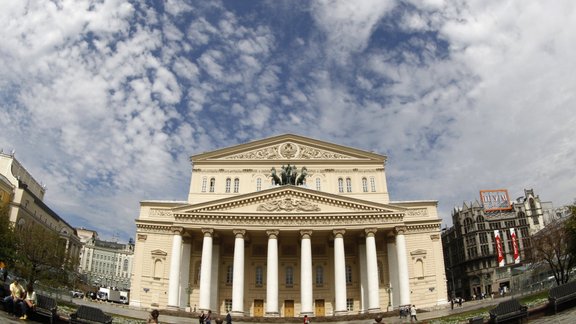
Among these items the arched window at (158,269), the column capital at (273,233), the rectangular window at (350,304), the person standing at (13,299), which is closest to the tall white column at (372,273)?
the rectangular window at (350,304)

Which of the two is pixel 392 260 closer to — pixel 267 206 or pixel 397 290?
pixel 397 290

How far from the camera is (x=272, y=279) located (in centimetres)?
4903

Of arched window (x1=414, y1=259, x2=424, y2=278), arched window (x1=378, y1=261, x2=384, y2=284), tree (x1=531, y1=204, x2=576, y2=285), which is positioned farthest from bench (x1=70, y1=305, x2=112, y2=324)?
tree (x1=531, y1=204, x2=576, y2=285)

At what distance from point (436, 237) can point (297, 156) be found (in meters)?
20.0

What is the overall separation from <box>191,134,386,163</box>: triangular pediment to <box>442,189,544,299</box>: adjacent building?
42.7 m

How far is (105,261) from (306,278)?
115 meters

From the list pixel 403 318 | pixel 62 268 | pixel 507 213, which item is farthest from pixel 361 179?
pixel 507 213

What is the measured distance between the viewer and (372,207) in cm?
5156

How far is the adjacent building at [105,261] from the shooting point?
14050cm

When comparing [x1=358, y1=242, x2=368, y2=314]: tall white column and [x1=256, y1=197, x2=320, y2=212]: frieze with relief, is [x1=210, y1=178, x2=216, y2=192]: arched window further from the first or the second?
[x1=358, y1=242, x2=368, y2=314]: tall white column

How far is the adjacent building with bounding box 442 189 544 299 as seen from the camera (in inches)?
3553

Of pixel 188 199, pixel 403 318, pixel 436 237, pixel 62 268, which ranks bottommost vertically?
pixel 403 318

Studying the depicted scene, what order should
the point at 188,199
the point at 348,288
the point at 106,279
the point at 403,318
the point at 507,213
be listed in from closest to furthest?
the point at 403,318
the point at 348,288
the point at 188,199
the point at 507,213
the point at 106,279

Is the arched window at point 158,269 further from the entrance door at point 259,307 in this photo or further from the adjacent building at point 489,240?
the adjacent building at point 489,240
